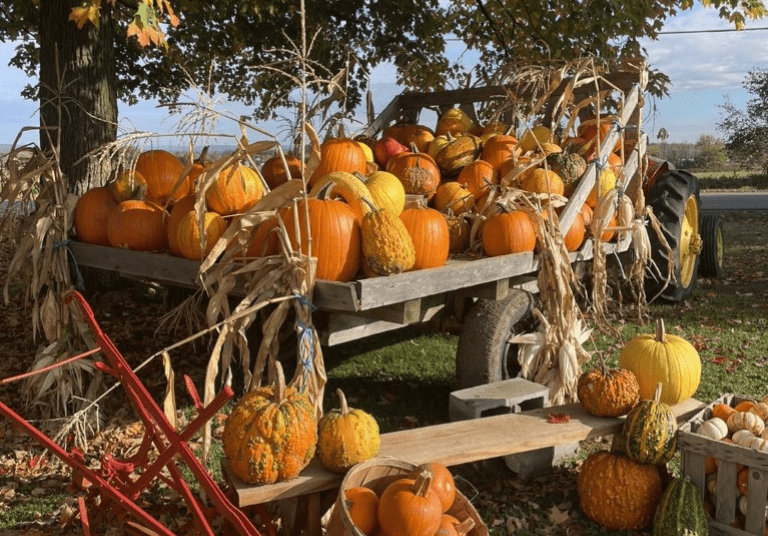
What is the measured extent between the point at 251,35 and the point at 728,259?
695cm

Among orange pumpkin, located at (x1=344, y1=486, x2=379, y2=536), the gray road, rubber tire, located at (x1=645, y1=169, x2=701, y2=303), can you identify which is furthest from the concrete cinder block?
the gray road

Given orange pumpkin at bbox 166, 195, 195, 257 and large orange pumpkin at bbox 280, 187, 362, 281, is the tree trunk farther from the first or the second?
large orange pumpkin at bbox 280, 187, 362, 281

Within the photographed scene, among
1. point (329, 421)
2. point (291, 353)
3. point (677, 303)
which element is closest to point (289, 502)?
point (329, 421)

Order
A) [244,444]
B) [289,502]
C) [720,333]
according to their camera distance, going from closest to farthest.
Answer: [244,444], [289,502], [720,333]

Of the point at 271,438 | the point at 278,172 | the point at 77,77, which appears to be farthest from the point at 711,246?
the point at 271,438

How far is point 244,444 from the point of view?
2857 millimetres

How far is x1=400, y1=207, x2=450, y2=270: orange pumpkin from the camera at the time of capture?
384 centimetres

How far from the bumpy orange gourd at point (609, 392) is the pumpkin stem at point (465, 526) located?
1.04 meters

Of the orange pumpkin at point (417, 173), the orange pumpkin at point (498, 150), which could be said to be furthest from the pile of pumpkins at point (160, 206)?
the orange pumpkin at point (498, 150)

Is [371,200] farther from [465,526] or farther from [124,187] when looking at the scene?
[465,526]

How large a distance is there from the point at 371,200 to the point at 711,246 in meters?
5.88

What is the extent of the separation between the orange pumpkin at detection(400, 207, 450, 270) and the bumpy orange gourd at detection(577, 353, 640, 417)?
93 cm

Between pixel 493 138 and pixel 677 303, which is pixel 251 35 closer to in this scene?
pixel 493 138

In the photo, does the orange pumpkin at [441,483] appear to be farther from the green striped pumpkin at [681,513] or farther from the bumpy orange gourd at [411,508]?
the green striped pumpkin at [681,513]
